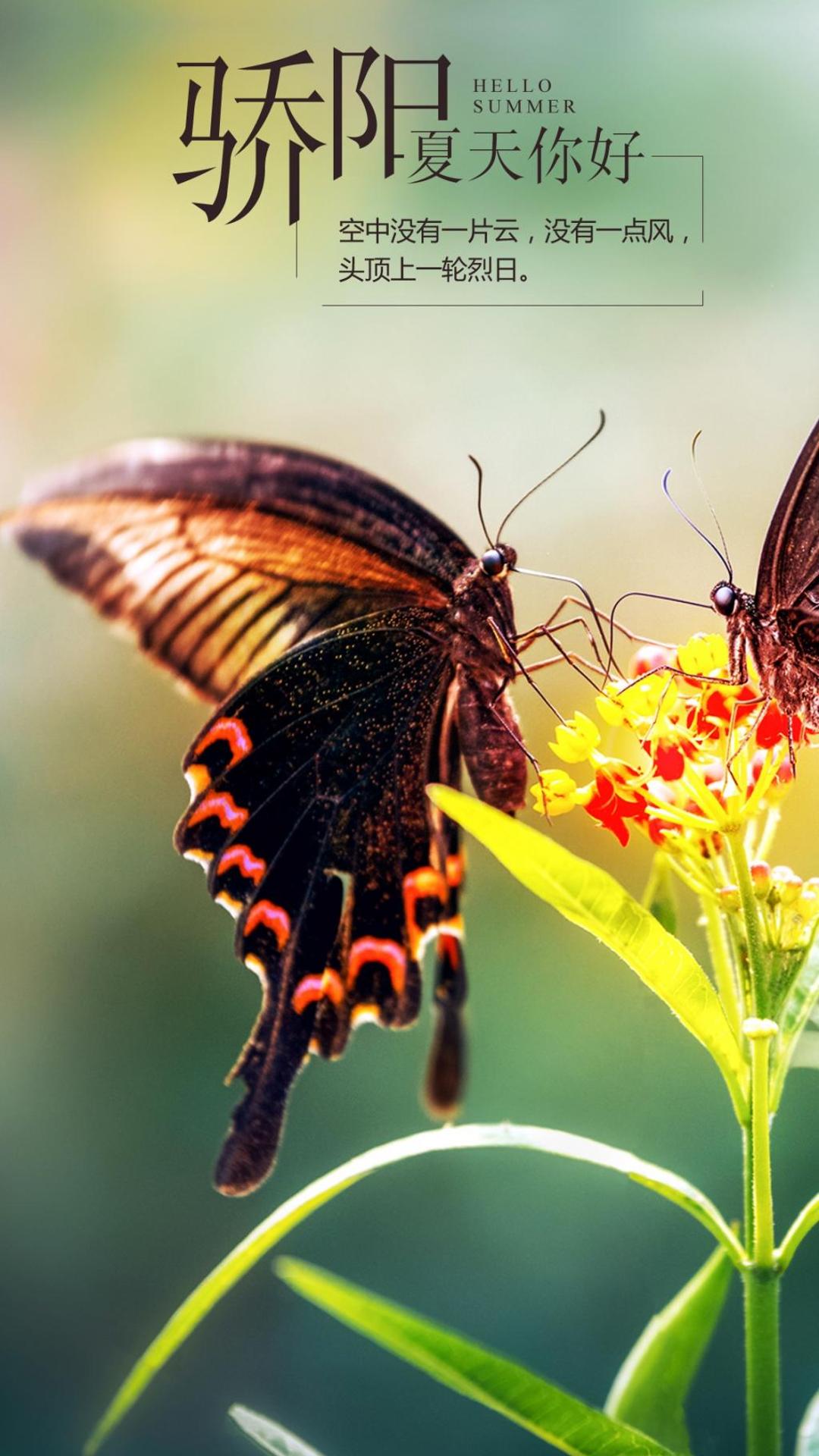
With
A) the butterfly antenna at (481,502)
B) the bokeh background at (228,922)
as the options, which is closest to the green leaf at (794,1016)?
the bokeh background at (228,922)

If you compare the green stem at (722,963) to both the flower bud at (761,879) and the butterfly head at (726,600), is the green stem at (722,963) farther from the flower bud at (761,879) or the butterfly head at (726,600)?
the butterfly head at (726,600)

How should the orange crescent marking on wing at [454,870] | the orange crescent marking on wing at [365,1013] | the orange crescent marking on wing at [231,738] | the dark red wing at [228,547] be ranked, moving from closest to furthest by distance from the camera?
the dark red wing at [228,547]
the orange crescent marking on wing at [231,738]
the orange crescent marking on wing at [365,1013]
the orange crescent marking on wing at [454,870]

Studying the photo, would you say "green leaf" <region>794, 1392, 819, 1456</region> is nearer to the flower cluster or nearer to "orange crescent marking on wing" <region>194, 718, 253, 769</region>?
the flower cluster

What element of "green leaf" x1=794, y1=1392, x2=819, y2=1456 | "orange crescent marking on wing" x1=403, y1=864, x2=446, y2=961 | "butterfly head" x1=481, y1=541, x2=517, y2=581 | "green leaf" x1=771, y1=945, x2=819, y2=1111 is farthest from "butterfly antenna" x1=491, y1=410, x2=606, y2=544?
"green leaf" x1=794, y1=1392, x2=819, y2=1456

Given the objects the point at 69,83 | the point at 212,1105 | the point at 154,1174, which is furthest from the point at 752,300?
the point at 154,1174

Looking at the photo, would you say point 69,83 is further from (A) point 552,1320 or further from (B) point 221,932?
(A) point 552,1320

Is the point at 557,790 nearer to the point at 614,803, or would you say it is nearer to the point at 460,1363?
the point at 614,803
